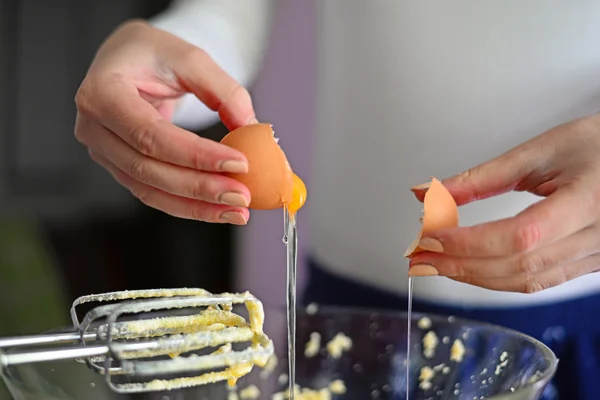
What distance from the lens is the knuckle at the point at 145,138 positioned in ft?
2.32

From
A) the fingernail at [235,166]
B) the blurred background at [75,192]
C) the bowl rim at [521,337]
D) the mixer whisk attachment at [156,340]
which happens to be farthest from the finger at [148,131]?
the blurred background at [75,192]

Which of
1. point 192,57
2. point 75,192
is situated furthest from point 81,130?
point 75,192

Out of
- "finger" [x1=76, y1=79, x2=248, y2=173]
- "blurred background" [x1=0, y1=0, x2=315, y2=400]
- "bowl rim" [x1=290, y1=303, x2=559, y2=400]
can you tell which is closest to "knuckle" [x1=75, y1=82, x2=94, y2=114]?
"finger" [x1=76, y1=79, x2=248, y2=173]

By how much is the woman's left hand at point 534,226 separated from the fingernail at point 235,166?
18 cm

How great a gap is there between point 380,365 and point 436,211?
0.72ft

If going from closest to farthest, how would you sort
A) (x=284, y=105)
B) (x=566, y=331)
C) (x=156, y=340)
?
(x=156, y=340) < (x=566, y=331) < (x=284, y=105)

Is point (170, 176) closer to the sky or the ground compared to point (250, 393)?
closer to the sky

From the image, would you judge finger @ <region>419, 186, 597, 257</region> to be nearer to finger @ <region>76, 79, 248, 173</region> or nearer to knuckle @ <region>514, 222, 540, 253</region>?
knuckle @ <region>514, 222, 540, 253</region>

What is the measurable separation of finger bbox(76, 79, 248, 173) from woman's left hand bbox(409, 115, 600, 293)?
211 mm

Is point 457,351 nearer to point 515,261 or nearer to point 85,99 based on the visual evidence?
point 515,261

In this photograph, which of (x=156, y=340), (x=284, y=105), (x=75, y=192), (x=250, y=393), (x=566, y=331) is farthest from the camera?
(x=75, y=192)

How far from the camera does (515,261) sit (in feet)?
2.02

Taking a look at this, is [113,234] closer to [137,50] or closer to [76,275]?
[76,275]

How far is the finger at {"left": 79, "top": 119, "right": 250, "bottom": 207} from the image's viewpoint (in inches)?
26.8
